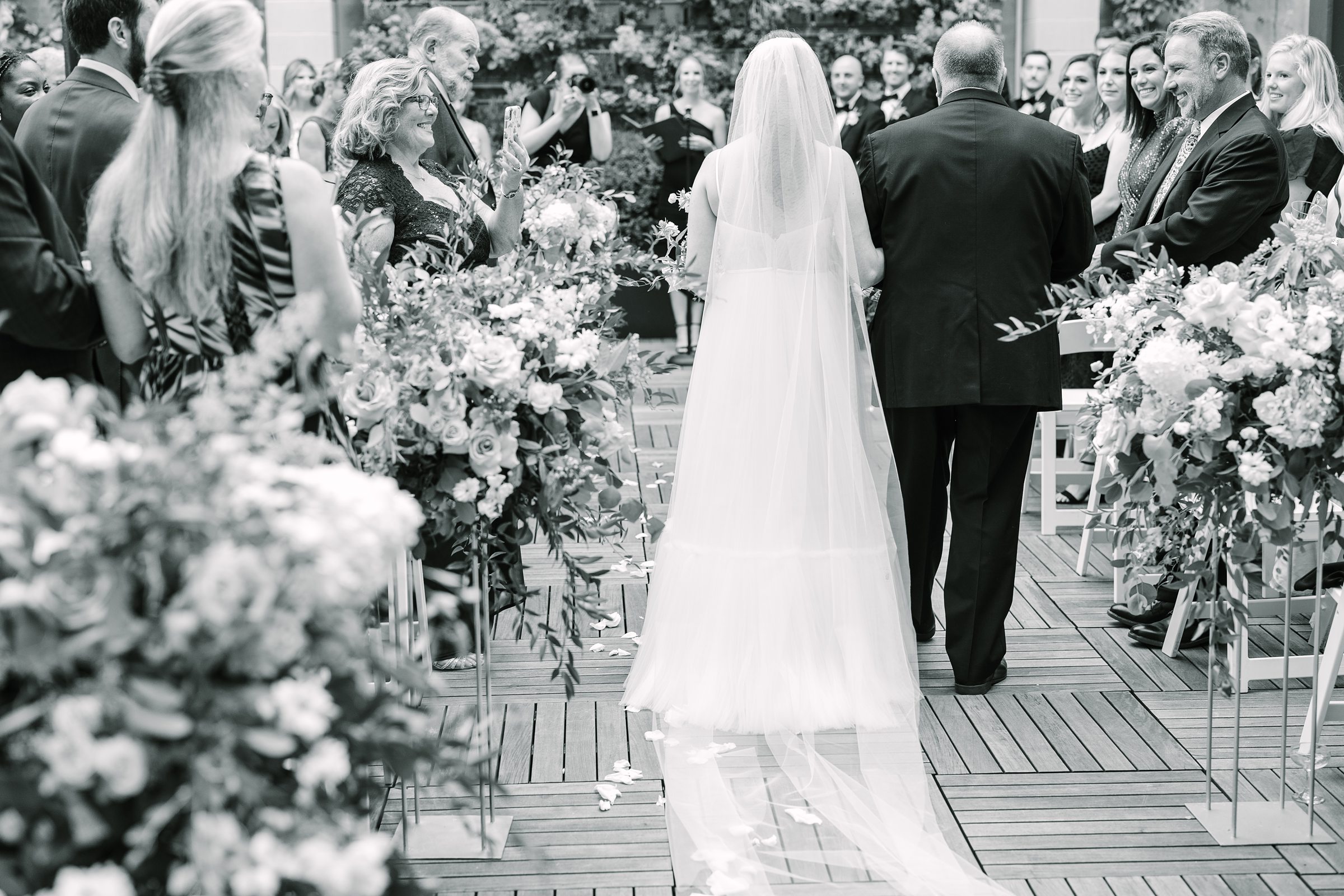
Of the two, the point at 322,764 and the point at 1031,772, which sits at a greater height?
the point at 322,764

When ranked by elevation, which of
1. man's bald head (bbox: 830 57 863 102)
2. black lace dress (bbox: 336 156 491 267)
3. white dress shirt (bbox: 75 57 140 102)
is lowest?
black lace dress (bbox: 336 156 491 267)

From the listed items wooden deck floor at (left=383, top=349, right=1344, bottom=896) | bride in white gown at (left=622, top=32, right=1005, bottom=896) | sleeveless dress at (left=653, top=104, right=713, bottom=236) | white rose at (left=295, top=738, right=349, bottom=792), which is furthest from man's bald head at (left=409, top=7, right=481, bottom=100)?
sleeveless dress at (left=653, top=104, right=713, bottom=236)

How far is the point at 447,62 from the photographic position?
4.42m

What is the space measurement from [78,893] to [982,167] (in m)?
2.90

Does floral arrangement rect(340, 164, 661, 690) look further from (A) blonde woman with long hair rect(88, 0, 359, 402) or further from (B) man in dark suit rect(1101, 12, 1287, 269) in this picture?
(B) man in dark suit rect(1101, 12, 1287, 269)

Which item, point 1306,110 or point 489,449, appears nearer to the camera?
point 489,449

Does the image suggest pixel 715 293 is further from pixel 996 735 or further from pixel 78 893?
pixel 78 893

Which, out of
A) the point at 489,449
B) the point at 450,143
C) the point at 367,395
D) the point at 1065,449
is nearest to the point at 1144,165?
the point at 1065,449

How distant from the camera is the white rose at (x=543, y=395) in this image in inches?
98.7

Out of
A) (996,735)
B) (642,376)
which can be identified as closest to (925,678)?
(996,735)

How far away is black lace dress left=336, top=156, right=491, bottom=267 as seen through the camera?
140 inches

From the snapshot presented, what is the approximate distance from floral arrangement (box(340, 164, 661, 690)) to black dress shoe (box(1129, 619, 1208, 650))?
1.84 m

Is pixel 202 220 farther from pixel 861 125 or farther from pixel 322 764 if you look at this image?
pixel 861 125

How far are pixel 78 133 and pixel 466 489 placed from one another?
1.48 meters
